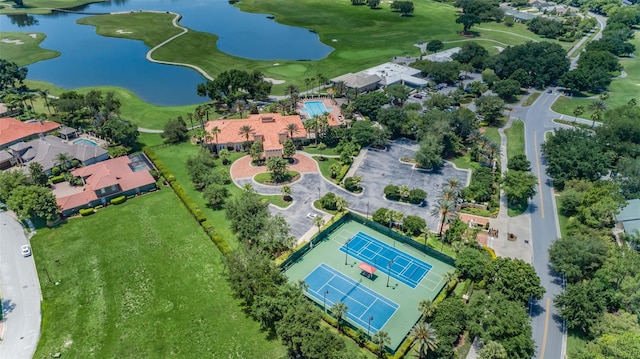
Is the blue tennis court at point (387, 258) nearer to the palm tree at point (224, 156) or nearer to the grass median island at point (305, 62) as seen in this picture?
the palm tree at point (224, 156)

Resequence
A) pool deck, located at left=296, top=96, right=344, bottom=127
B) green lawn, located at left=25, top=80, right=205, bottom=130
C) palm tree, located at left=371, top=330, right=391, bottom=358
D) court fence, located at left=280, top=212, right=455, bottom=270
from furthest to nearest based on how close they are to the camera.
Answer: green lawn, located at left=25, top=80, right=205, bottom=130
pool deck, located at left=296, top=96, right=344, bottom=127
court fence, located at left=280, top=212, right=455, bottom=270
palm tree, located at left=371, top=330, right=391, bottom=358

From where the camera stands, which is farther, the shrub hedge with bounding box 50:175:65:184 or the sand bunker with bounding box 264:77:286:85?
the sand bunker with bounding box 264:77:286:85

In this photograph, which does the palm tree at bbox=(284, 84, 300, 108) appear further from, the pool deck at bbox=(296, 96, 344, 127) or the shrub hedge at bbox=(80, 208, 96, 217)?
the shrub hedge at bbox=(80, 208, 96, 217)

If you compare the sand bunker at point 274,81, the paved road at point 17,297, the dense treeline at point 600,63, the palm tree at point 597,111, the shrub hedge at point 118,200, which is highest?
the dense treeline at point 600,63

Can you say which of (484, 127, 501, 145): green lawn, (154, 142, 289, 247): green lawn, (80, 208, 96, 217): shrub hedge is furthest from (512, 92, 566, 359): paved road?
(80, 208, 96, 217): shrub hedge

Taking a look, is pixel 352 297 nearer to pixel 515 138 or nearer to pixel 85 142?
pixel 515 138

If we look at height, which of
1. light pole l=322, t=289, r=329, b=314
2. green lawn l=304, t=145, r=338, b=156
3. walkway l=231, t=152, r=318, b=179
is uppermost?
green lawn l=304, t=145, r=338, b=156

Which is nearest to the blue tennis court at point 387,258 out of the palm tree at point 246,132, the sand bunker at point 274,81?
the palm tree at point 246,132

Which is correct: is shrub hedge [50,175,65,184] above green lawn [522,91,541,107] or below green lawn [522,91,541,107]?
below
